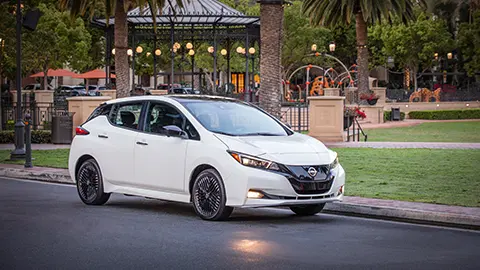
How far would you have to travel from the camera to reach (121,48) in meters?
29.9

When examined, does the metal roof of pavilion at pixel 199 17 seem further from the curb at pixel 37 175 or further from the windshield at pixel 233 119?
the windshield at pixel 233 119

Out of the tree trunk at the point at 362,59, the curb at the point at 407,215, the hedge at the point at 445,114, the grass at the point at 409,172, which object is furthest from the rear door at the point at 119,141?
the hedge at the point at 445,114

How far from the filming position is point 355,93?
161 ft

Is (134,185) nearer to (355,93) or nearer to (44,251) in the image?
(44,251)

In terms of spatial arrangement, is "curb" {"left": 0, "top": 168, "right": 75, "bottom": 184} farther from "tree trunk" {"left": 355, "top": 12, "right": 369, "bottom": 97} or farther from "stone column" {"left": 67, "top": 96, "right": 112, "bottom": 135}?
"tree trunk" {"left": 355, "top": 12, "right": 369, "bottom": 97}

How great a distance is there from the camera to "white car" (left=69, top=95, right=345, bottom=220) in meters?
11.6

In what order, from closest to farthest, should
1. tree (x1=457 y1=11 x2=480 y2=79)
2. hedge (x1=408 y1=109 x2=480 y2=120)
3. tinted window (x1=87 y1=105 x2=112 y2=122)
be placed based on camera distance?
tinted window (x1=87 y1=105 x2=112 y2=122) < hedge (x1=408 y1=109 x2=480 y2=120) < tree (x1=457 y1=11 x2=480 y2=79)

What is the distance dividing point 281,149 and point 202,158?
1.06 meters

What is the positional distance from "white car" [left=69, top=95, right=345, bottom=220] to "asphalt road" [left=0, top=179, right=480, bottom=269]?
0.33 meters

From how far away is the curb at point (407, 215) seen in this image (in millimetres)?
11859

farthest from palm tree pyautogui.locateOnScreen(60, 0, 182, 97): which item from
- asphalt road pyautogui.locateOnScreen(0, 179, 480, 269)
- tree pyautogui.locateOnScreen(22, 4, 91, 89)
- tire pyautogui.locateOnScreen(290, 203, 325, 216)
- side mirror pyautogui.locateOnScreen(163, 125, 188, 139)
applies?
tree pyautogui.locateOnScreen(22, 4, 91, 89)

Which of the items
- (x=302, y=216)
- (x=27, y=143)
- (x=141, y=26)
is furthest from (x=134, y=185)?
(x=141, y=26)

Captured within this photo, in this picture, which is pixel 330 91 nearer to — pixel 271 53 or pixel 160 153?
pixel 271 53

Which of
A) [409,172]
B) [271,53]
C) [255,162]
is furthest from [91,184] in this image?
[271,53]
